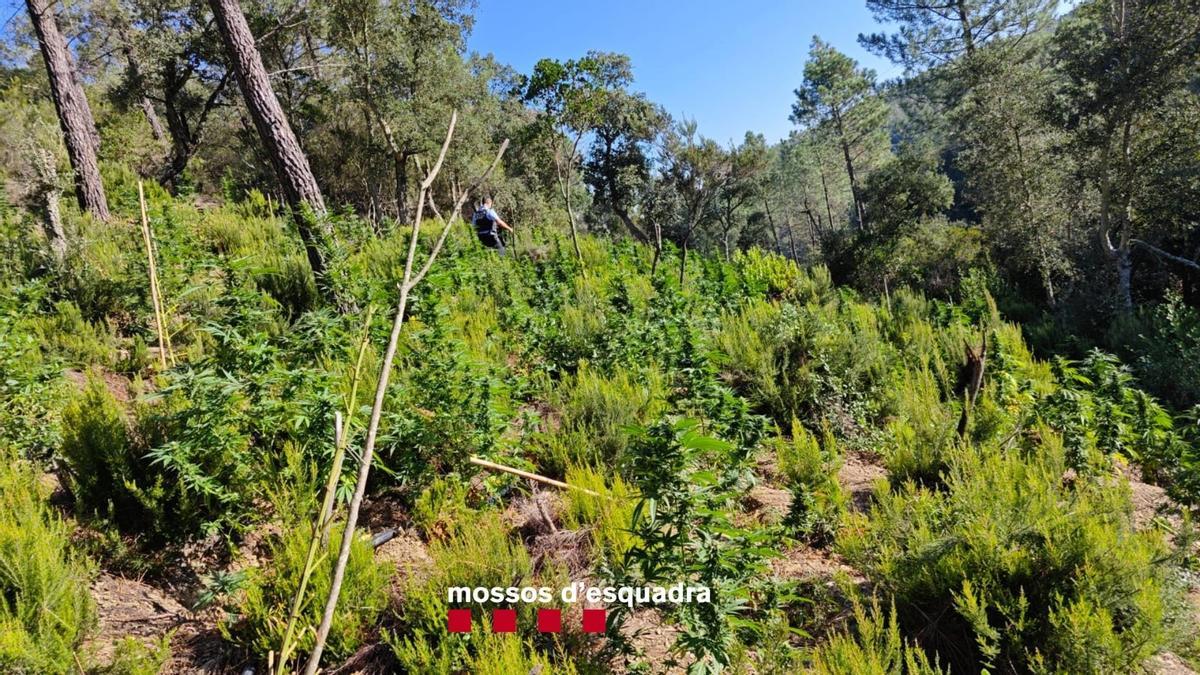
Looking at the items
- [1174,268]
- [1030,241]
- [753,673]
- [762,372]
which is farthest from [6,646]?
[1174,268]

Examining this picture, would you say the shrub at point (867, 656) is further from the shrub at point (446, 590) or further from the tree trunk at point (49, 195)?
the tree trunk at point (49, 195)

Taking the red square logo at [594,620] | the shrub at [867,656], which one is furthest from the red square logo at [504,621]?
the shrub at [867,656]

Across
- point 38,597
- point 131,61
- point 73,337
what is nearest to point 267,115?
point 73,337

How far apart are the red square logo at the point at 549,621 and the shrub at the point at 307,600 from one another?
0.72 m

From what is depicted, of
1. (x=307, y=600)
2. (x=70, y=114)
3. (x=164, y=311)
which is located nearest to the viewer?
(x=307, y=600)

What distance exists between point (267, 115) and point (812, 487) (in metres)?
5.82

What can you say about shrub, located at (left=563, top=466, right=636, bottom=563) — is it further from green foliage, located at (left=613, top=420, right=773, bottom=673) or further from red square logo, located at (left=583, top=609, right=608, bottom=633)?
green foliage, located at (left=613, top=420, right=773, bottom=673)

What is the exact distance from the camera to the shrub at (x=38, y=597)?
1.75 metres

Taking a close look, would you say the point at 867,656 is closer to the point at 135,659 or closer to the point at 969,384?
the point at 135,659

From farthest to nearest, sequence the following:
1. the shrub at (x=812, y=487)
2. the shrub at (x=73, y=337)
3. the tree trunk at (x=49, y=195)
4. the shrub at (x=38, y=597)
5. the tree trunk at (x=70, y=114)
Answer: the tree trunk at (x=70, y=114) < the tree trunk at (x=49, y=195) < the shrub at (x=73, y=337) < the shrub at (x=812, y=487) < the shrub at (x=38, y=597)

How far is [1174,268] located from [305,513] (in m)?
20.5

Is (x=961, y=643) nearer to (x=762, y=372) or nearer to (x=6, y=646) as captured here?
(x=762, y=372)

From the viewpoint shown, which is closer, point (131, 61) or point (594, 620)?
point (594, 620)

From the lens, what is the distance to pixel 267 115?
5.21m
